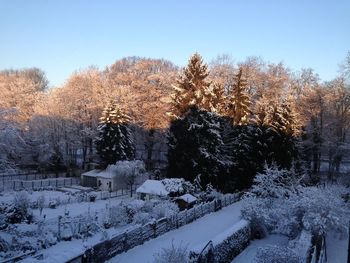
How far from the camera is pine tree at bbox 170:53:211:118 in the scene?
3466cm

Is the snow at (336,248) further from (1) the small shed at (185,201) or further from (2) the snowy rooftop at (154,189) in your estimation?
(2) the snowy rooftop at (154,189)

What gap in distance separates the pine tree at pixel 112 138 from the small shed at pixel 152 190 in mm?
10785

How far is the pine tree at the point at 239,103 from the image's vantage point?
39.0 m

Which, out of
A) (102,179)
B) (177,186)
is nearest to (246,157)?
(177,186)

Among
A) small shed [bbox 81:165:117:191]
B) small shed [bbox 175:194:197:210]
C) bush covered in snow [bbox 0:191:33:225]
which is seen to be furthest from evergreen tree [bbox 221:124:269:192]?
bush covered in snow [bbox 0:191:33:225]

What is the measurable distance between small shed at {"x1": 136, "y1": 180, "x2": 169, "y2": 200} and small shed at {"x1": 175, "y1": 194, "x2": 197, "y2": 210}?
196cm

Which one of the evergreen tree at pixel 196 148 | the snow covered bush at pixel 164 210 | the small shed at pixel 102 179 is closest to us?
the snow covered bush at pixel 164 210

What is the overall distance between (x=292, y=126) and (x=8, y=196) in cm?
2858

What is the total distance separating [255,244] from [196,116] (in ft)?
49.7

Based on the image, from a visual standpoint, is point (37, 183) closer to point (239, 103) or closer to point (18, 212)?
point (18, 212)

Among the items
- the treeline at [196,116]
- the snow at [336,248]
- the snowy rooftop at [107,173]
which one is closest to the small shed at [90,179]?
the snowy rooftop at [107,173]

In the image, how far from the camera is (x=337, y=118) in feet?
137

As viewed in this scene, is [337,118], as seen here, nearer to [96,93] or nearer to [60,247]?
[96,93]

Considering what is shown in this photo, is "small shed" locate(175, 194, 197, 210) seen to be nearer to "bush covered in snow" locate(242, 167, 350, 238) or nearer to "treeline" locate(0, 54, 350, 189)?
"treeline" locate(0, 54, 350, 189)
